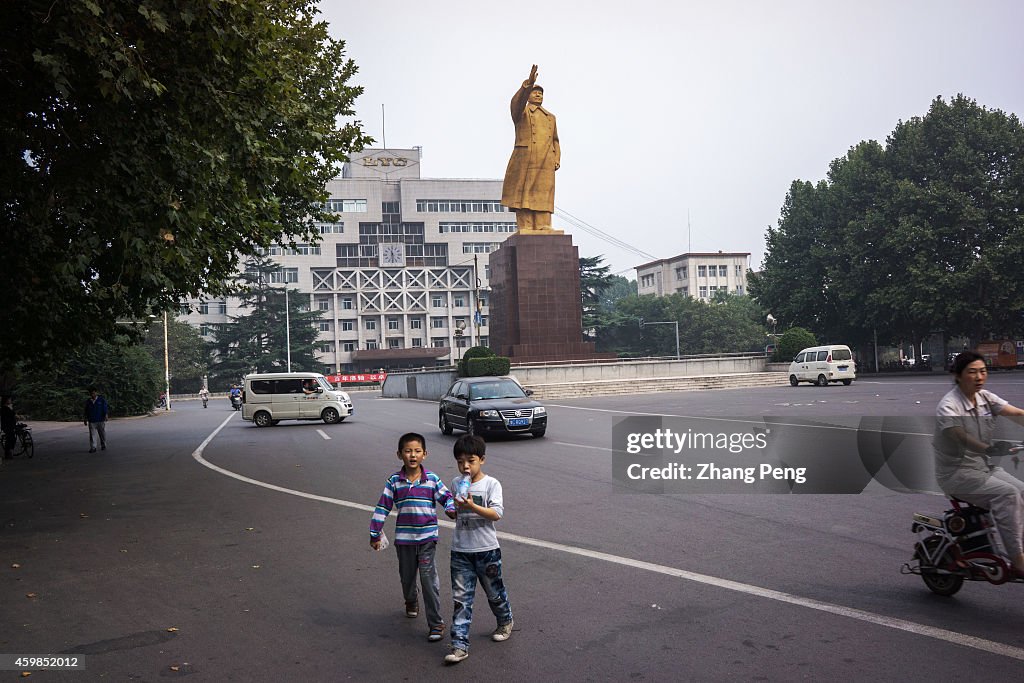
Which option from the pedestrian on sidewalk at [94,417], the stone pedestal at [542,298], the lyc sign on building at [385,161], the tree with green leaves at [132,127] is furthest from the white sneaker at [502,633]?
the lyc sign on building at [385,161]

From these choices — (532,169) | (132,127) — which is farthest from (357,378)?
(132,127)

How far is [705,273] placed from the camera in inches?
4993

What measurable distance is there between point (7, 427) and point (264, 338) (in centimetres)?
6735

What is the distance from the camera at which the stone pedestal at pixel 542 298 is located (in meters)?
41.7

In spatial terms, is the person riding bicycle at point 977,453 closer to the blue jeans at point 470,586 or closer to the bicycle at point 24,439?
the blue jeans at point 470,586

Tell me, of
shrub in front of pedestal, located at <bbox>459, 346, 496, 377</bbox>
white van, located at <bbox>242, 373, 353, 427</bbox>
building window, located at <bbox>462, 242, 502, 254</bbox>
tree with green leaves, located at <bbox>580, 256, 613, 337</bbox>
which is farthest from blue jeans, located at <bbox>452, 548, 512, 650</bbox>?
building window, located at <bbox>462, 242, 502, 254</bbox>

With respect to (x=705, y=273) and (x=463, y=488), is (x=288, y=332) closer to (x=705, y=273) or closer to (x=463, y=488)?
(x=705, y=273)

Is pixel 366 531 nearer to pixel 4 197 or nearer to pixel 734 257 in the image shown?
pixel 4 197

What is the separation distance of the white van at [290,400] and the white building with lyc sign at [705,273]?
332ft

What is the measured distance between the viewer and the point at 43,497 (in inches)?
499

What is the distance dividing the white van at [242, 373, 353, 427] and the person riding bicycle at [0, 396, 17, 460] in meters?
8.67

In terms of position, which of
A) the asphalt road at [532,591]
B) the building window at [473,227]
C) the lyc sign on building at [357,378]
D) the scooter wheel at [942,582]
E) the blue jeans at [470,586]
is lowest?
the lyc sign on building at [357,378]

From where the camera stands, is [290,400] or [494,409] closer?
[494,409]

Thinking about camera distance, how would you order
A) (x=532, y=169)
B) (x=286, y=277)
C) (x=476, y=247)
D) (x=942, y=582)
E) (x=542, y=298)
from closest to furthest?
(x=942, y=582) < (x=542, y=298) < (x=532, y=169) < (x=286, y=277) < (x=476, y=247)
